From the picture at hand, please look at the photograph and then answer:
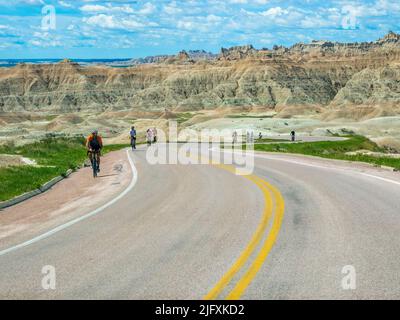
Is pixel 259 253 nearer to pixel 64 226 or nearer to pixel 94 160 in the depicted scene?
pixel 64 226

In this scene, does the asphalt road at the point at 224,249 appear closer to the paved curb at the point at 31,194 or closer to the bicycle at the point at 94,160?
the paved curb at the point at 31,194

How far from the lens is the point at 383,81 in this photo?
16888 cm

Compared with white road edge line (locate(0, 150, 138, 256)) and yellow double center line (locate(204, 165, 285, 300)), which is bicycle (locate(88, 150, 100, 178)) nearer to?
white road edge line (locate(0, 150, 138, 256))

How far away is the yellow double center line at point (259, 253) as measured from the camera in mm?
6977

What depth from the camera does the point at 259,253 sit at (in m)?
8.84

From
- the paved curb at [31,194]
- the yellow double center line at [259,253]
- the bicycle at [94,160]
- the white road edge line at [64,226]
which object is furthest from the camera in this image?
the bicycle at [94,160]

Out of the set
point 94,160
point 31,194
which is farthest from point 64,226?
point 94,160

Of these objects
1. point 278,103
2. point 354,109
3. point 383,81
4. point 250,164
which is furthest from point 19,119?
point 250,164

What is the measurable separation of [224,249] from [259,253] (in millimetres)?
597

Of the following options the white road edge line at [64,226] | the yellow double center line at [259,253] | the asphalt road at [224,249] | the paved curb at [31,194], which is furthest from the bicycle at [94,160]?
the yellow double center line at [259,253]

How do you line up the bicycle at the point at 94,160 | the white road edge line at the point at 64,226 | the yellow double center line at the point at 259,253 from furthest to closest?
the bicycle at the point at 94,160 → the white road edge line at the point at 64,226 → the yellow double center line at the point at 259,253

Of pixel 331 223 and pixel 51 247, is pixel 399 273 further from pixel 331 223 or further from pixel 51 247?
pixel 51 247

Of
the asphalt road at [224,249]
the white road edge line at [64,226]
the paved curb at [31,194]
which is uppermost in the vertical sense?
the asphalt road at [224,249]

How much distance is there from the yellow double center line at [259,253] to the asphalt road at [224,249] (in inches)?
0.7
